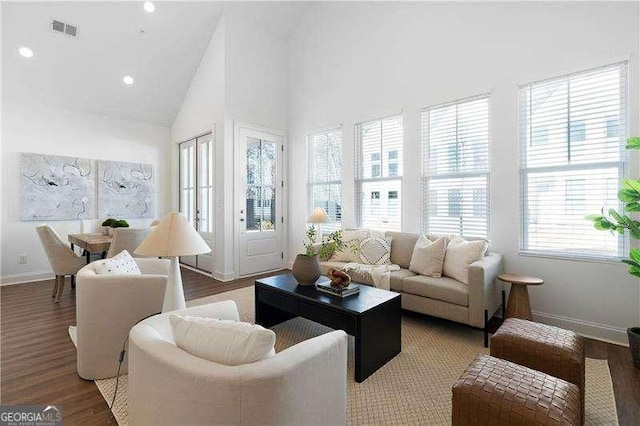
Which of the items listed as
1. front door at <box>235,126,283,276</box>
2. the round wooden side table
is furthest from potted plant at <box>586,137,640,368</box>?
front door at <box>235,126,283,276</box>

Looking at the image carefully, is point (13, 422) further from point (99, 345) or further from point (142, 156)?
point (142, 156)

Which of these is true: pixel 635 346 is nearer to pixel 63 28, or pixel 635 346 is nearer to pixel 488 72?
pixel 488 72

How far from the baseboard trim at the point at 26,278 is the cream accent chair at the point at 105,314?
371 cm

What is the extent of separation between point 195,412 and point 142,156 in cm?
596

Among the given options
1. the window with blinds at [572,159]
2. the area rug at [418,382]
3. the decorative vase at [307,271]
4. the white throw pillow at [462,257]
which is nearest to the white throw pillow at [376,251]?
the white throw pillow at [462,257]

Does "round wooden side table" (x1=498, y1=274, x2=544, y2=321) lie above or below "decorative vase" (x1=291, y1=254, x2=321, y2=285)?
below

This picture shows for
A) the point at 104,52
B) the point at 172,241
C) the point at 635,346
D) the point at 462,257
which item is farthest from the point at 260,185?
the point at 635,346

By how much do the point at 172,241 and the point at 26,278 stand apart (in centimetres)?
456

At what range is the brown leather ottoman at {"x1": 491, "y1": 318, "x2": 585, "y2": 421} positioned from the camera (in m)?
1.72

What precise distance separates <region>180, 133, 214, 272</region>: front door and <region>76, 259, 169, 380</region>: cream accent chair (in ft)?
10.1

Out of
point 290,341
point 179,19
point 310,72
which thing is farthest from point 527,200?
point 179,19

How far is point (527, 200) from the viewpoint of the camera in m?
3.27

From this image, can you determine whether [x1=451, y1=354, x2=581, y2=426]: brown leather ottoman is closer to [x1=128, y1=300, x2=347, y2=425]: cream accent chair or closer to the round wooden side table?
[x1=128, y1=300, x2=347, y2=425]: cream accent chair

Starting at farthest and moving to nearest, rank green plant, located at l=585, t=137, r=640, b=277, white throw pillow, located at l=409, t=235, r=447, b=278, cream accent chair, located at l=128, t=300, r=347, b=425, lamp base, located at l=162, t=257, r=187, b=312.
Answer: white throw pillow, located at l=409, t=235, r=447, b=278
green plant, located at l=585, t=137, r=640, b=277
lamp base, located at l=162, t=257, r=187, b=312
cream accent chair, located at l=128, t=300, r=347, b=425
